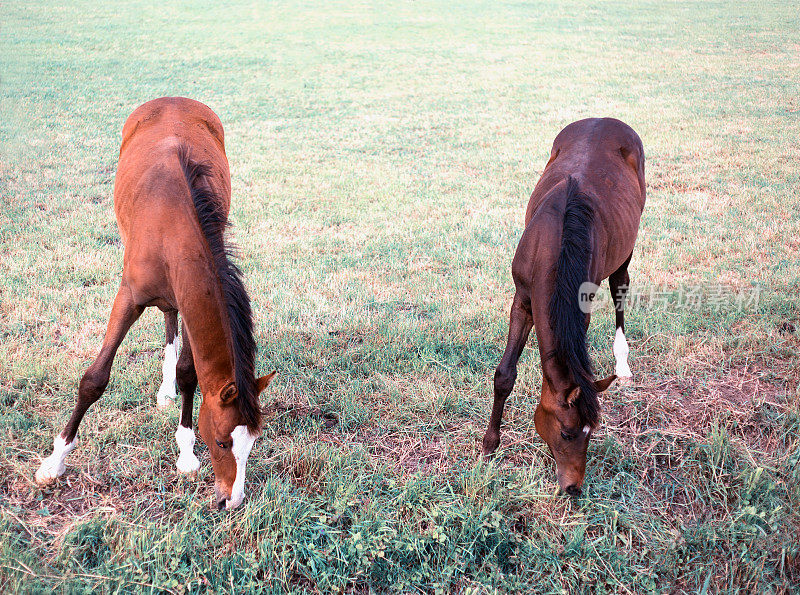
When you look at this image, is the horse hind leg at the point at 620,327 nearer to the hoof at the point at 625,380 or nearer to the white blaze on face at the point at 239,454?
the hoof at the point at 625,380

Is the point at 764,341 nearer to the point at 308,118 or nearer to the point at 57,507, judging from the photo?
the point at 57,507

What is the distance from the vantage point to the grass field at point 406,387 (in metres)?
2.94

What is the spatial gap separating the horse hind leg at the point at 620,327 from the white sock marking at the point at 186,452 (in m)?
2.81

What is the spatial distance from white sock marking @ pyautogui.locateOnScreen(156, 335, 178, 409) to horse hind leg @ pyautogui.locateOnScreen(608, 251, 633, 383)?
9.89ft

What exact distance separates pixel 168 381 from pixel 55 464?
35.6 inches

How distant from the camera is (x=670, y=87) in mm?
16141

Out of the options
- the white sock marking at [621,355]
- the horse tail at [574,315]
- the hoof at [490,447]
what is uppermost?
the horse tail at [574,315]

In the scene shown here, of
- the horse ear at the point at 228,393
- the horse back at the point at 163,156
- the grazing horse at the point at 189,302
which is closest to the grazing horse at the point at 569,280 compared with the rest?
the grazing horse at the point at 189,302

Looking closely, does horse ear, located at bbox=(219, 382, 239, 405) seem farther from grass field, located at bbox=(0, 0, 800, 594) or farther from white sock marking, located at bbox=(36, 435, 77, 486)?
white sock marking, located at bbox=(36, 435, 77, 486)

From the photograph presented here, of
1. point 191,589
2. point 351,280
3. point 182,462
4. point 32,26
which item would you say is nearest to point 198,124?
point 351,280

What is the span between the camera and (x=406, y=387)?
426 cm

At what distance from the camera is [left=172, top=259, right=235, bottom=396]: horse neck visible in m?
2.95

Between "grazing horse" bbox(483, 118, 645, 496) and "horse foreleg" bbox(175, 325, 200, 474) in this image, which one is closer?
"grazing horse" bbox(483, 118, 645, 496)

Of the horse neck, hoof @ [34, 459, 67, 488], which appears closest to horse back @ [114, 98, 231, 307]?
the horse neck
